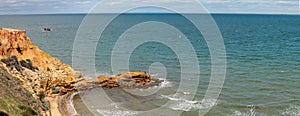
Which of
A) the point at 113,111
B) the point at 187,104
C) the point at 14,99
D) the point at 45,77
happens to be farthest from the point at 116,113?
the point at 14,99

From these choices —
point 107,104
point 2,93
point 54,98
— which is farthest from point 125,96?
point 2,93

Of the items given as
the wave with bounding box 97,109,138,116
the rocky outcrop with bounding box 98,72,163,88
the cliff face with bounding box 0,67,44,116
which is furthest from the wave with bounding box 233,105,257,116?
the cliff face with bounding box 0,67,44,116

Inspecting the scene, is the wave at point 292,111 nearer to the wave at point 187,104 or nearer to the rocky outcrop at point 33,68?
the wave at point 187,104

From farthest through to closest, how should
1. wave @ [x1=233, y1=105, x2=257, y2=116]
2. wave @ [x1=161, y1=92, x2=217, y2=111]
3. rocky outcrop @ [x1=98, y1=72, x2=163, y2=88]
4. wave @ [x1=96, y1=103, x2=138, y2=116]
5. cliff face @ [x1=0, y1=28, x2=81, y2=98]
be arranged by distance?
rocky outcrop @ [x1=98, y1=72, x2=163, y2=88] → wave @ [x1=161, y1=92, x2=217, y2=111] → cliff face @ [x1=0, y1=28, x2=81, y2=98] → wave @ [x1=96, y1=103, x2=138, y2=116] → wave @ [x1=233, y1=105, x2=257, y2=116]

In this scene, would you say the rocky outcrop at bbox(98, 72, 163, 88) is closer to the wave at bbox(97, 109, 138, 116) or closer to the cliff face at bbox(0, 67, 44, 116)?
the wave at bbox(97, 109, 138, 116)

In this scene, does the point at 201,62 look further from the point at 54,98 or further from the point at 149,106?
the point at 54,98

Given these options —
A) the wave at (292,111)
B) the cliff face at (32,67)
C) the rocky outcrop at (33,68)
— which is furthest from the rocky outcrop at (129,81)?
the wave at (292,111)

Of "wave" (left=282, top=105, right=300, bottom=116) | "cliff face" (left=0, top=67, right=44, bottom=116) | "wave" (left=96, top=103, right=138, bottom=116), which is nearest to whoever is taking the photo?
"cliff face" (left=0, top=67, right=44, bottom=116)
